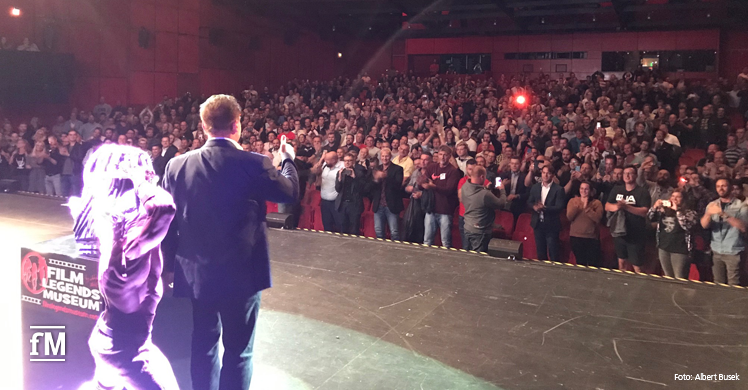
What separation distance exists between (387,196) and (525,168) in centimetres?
177

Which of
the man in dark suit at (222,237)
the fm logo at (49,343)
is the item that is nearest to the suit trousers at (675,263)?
the man in dark suit at (222,237)

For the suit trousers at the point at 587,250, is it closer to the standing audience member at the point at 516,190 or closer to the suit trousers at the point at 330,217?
the standing audience member at the point at 516,190

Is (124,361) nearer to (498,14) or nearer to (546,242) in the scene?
(546,242)

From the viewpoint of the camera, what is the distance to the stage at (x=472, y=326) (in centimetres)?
289

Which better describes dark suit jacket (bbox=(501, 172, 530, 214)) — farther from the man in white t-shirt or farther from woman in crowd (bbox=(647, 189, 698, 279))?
the man in white t-shirt

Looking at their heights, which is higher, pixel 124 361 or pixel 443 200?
pixel 443 200

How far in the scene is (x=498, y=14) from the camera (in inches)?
663

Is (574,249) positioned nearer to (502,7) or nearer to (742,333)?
(742,333)

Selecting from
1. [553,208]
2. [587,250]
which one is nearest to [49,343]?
[553,208]

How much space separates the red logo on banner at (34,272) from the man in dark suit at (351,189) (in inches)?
186

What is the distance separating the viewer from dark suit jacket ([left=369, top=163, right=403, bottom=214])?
23.0ft

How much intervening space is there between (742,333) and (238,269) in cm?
306

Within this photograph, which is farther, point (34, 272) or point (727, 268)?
point (727, 268)

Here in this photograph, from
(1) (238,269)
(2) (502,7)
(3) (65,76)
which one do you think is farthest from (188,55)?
(1) (238,269)
